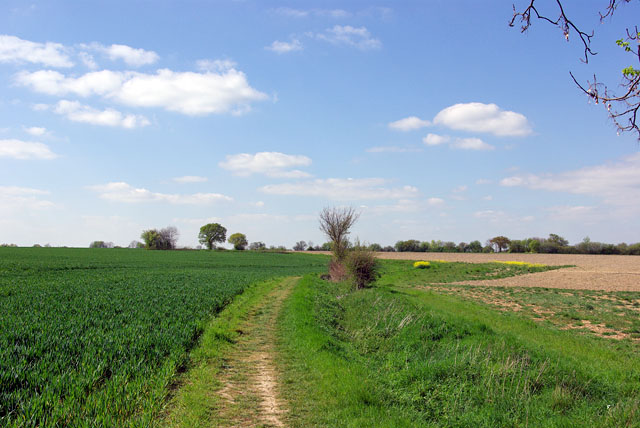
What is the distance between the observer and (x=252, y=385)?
8.52 m

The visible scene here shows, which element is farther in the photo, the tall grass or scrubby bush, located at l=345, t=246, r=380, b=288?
scrubby bush, located at l=345, t=246, r=380, b=288

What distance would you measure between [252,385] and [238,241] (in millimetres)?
132002

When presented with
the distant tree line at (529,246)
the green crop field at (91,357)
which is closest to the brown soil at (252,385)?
the green crop field at (91,357)

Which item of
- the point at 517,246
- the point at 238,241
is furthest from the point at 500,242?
the point at 238,241

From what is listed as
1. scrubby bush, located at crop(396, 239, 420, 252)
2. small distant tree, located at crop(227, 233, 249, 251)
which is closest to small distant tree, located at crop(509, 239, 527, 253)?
scrubby bush, located at crop(396, 239, 420, 252)

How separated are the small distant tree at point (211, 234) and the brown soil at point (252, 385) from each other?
12028 cm

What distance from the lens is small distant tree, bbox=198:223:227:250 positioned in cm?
12988

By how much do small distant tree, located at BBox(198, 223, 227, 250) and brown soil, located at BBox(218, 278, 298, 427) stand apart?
120 m

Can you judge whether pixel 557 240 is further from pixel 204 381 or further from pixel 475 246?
pixel 204 381

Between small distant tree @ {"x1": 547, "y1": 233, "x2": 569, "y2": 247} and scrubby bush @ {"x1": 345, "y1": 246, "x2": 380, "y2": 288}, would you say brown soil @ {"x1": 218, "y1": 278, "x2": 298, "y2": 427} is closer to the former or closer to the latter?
scrubby bush @ {"x1": 345, "y1": 246, "x2": 380, "y2": 288}

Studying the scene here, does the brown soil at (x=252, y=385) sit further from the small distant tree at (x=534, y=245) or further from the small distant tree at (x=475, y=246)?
the small distant tree at (x=475, y=246)

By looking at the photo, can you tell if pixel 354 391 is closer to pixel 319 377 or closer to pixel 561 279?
pixel 319 377

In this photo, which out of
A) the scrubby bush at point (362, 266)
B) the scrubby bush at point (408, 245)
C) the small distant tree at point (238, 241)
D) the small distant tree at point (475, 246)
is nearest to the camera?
the scrubby bush at point (362, 266)

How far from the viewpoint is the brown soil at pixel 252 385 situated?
268 inches
